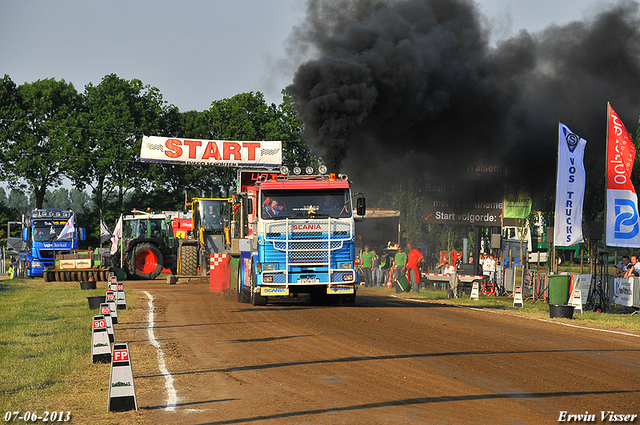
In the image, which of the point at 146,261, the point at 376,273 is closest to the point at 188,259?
the point at 146,261

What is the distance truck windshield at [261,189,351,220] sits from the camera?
1769cm

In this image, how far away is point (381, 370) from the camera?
969 cm

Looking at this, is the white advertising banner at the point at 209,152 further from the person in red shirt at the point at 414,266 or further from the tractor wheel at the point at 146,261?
the person in red shirt at the point at 414,266

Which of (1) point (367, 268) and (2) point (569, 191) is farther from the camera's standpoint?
(1) point (367, 268)

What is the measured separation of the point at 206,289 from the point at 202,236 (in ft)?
8.18

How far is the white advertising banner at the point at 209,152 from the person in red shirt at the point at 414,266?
42.9 feet

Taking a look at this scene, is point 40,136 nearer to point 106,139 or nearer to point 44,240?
point 106,139

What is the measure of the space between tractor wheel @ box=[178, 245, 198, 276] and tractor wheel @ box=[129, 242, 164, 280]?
4.03m

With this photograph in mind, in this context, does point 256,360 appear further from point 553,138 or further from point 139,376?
point 553,138

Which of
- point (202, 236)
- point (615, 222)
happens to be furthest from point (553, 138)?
point (202, 236)

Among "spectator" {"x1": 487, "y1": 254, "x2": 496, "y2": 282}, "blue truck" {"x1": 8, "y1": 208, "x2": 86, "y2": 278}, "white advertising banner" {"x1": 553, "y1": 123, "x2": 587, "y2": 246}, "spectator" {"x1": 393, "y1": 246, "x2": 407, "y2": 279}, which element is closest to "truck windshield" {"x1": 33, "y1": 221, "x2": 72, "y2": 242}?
"blue truck" {"x1": 8, "y1": 208, "x2": 86, "y2": 278}

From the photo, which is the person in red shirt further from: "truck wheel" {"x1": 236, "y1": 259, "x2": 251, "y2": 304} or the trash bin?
"truck wheel" {"x1": 236, "y1": 259, "x2": 251, "y2": 304}

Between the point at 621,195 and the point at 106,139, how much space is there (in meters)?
51.0

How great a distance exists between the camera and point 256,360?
10.6m
